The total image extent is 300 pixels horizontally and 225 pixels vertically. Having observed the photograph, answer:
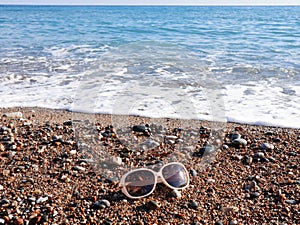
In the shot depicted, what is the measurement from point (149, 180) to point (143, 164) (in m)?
0.63

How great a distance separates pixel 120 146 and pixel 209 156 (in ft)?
3.70

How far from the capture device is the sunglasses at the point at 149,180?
9.28 ft

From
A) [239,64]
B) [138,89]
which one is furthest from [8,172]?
[239,64]

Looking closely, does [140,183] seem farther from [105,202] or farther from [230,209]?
Result: [230,209]

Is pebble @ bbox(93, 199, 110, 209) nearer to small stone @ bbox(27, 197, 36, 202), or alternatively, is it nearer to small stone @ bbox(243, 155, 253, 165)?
small stone @ bbox(27, 197, 36, 202)

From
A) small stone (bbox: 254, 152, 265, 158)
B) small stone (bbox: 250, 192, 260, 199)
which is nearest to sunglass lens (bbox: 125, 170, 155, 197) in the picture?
small stone (bbox: 250, 192, 260, 199)

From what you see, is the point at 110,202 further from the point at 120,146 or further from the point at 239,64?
the point at 239,64

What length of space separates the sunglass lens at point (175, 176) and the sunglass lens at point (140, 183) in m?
0.15

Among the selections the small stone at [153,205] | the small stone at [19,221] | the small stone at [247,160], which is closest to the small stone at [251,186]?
the small stone at [247,160]

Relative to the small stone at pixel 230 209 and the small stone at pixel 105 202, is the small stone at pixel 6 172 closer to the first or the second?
the small stone at pixel 105 202

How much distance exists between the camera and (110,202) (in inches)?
109

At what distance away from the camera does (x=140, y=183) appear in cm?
285

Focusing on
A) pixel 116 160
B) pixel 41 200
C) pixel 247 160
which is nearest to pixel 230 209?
pixel 247 160

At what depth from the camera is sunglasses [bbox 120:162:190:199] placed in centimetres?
283
